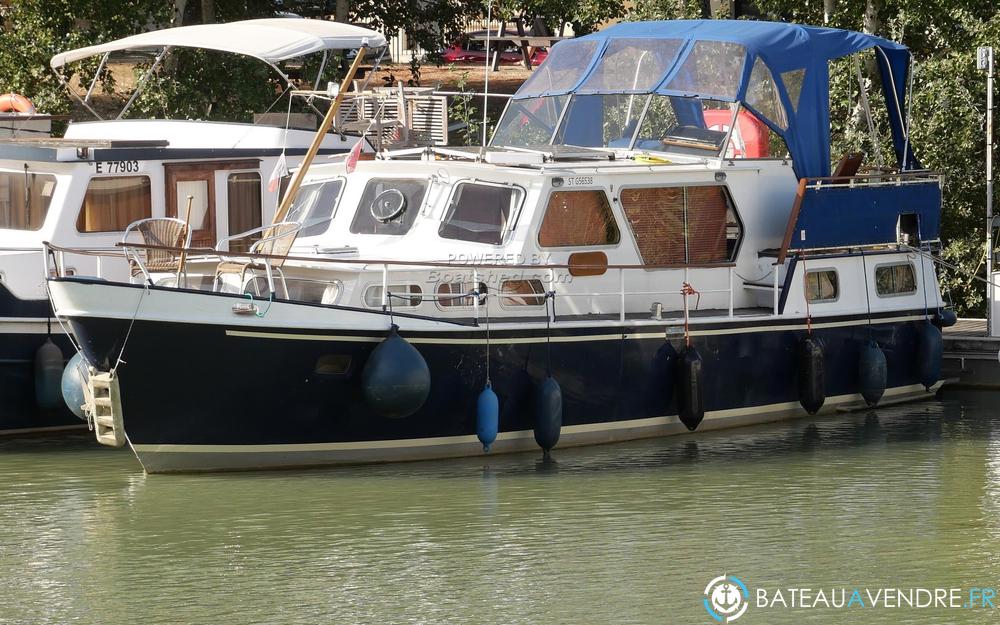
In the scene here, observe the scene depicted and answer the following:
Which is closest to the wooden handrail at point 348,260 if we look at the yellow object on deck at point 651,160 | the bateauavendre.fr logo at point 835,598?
the yellow object on deck at point 651,160

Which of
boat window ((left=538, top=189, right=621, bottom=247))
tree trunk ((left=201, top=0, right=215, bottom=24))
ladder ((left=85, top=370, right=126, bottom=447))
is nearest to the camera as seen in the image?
ladder ((left=85, top=370, right=126, bottom=447))

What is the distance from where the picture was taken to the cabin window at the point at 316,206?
1508 centimetres

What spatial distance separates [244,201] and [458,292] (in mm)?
4327

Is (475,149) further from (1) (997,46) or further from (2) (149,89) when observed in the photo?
(2) (149,89)

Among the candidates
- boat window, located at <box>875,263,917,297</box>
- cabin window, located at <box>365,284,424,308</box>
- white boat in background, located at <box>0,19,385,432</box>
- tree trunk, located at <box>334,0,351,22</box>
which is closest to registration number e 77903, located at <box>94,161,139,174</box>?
white boat in background, located at <box>0,19,385,432</box>

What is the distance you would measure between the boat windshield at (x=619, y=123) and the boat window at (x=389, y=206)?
6.58ft

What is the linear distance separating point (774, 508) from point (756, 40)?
5.40m

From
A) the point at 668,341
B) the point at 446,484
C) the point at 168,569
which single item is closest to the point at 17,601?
the point at 168,569

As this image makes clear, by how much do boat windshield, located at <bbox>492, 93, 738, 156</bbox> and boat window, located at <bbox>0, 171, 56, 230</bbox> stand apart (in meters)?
4.66

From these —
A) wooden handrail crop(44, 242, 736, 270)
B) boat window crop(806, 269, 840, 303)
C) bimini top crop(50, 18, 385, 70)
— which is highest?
bimini top crop(50, 18, 385, 70)

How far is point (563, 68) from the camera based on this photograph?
16.6 meters

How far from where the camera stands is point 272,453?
1327 cm

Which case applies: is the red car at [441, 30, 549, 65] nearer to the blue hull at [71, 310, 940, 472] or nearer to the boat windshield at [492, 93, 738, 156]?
the boat windshield at [492, 93, 738, 156]

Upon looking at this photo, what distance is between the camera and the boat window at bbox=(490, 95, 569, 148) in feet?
53.5
